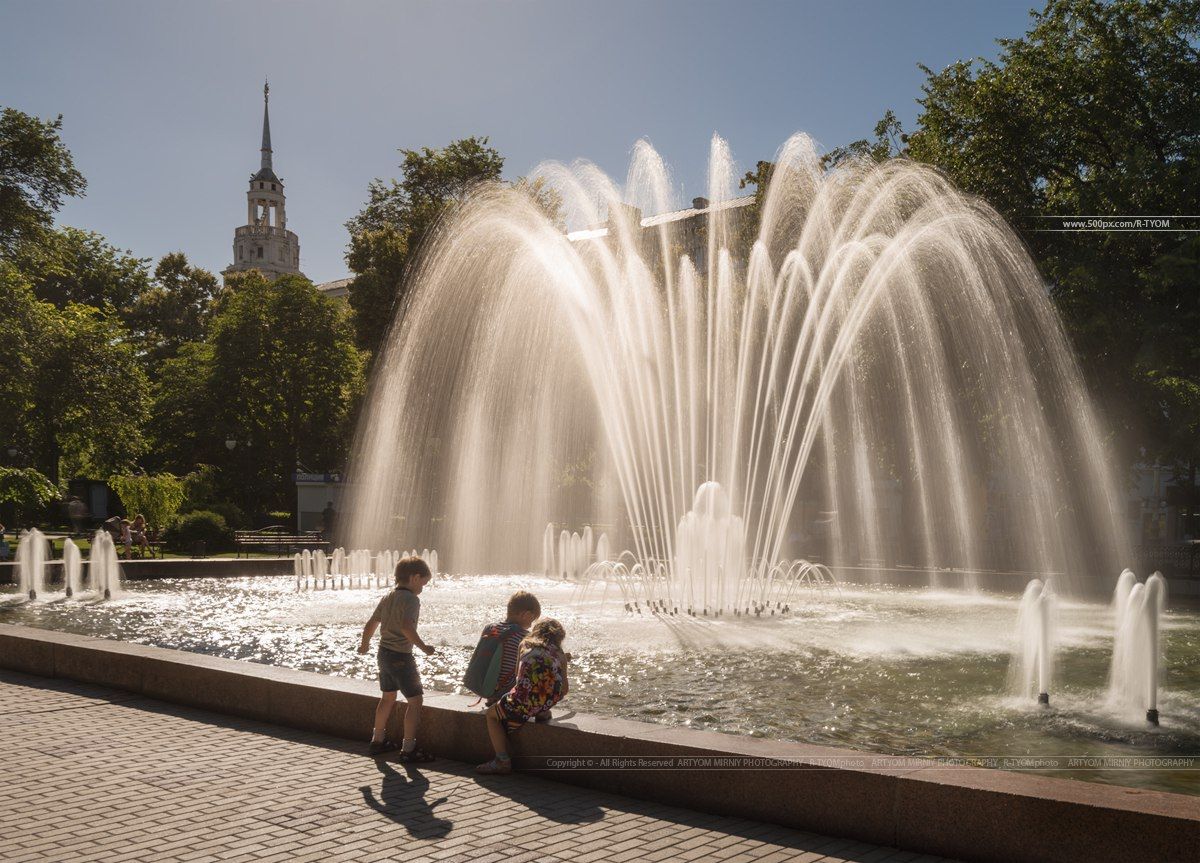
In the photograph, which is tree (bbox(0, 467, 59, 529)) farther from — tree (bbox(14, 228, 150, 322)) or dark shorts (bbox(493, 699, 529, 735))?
dark shorts (bbox(493, 699, 529, 735))

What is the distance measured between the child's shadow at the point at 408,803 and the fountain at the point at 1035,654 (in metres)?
5.92

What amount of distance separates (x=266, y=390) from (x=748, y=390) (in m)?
29.8

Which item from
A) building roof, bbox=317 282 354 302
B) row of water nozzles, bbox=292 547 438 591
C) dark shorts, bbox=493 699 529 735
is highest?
building roof, bbox=317 282 354 302

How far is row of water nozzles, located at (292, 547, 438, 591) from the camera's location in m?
22.9

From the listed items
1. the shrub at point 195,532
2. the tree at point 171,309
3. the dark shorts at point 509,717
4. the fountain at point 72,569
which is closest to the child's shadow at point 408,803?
the dark shorts at point 509,717

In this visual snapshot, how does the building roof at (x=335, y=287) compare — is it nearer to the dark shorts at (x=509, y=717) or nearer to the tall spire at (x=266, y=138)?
the tall spire at (x=266, y=138)

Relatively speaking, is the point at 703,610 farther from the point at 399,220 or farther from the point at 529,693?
the point at 399,220

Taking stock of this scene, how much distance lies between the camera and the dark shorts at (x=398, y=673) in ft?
23.8

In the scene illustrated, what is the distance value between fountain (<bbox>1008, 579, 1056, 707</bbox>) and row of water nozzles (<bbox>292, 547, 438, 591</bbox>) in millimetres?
13000

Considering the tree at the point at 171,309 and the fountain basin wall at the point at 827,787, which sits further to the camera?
the tree at the point at 171,309

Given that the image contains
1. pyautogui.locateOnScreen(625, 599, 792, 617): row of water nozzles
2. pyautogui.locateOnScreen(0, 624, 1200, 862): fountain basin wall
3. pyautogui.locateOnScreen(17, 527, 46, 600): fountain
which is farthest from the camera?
pyautogui.locateOnScreen(17, 527, 46, 600): fountain

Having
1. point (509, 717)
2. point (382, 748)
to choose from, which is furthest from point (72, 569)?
point (509, 717)

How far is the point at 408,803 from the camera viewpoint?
6.18 metres

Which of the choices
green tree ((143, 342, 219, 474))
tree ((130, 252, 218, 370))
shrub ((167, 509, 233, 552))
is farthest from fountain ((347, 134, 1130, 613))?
tree ((130, 252, 218, 370))
